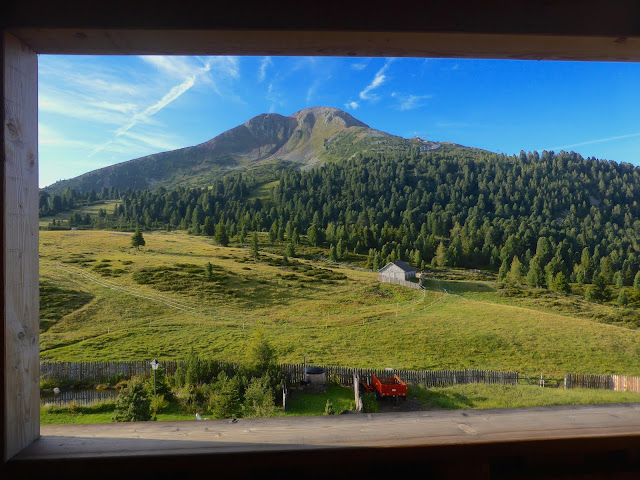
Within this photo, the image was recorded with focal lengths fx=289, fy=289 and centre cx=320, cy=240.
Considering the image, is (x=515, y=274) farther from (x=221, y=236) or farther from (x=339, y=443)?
(x=339, y=443)

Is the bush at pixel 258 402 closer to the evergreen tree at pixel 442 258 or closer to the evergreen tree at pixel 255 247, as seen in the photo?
the evergreen tree at pixel 255 247

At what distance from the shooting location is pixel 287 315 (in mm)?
9680

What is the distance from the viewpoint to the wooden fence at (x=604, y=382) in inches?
321

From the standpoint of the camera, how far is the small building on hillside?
11792 millimetres

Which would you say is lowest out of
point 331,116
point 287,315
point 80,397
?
point 80,397

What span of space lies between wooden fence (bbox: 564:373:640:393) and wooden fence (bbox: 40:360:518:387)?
1.66 meters

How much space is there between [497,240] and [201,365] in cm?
1527

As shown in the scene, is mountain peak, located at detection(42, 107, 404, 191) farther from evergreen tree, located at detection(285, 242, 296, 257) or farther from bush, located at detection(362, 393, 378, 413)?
bush, located at detection(362, 393, 378, 413)

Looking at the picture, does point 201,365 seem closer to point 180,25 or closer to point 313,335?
point 313,335

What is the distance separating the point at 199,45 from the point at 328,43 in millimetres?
338

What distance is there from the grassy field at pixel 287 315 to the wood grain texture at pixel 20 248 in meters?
7.89

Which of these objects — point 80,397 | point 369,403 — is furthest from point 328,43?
point 80,397

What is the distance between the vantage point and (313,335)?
914 cm

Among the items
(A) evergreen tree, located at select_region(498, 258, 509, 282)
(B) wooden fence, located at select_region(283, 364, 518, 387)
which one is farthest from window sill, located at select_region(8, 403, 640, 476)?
(A) evergreen tree, located at select_region(498, 258, 509, 282)
